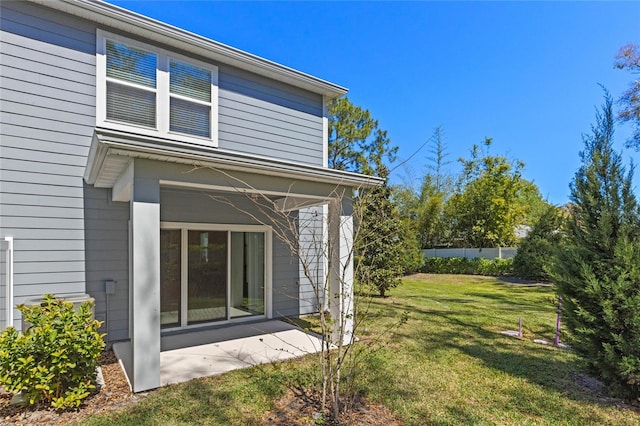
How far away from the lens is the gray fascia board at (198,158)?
12.0ft

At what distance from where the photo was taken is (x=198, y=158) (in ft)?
13.8

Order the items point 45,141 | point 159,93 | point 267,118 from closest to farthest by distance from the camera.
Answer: point 45,141, point 159,93, point 267,118

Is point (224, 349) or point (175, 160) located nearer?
point (175, 160)

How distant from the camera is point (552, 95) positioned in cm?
1113

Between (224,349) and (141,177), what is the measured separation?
10.4ft

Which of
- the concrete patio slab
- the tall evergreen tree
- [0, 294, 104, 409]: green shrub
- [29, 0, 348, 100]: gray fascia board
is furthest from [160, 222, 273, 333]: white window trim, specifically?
the tall evergreen tree

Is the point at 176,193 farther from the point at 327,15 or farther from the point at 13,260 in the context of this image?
the point at 327,15

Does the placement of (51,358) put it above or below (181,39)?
below

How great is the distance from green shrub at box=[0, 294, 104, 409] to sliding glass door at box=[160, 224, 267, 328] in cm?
272

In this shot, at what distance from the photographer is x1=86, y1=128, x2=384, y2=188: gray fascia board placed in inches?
144

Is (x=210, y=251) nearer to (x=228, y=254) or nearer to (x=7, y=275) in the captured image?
(x=228, y=254)

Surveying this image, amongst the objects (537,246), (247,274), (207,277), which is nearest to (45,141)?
(207,277)

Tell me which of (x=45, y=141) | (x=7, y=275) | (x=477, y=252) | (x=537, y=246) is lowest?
(x=477, y=252)

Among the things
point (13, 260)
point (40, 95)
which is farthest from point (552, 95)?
point (13, 260)
